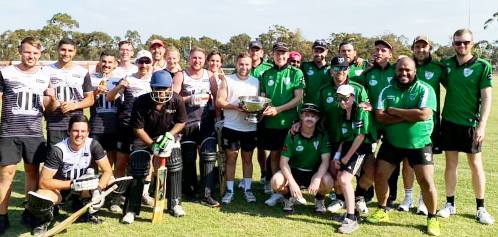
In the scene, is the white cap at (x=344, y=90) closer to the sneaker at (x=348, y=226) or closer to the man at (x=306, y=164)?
the man at (x=306, y=164)

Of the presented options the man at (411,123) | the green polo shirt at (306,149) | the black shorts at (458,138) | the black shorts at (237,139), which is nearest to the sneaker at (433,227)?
the man at (411,123)

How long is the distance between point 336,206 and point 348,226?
2.33ft

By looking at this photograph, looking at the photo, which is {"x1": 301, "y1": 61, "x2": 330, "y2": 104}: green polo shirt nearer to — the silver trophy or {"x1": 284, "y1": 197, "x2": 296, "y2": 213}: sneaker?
the silver trophy

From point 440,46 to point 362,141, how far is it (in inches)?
3288

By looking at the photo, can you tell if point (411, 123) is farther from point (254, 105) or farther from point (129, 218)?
point (129, 218)

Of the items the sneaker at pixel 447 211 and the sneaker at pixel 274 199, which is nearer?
the sneaker at pixel 447 211

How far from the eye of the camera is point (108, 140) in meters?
5.76

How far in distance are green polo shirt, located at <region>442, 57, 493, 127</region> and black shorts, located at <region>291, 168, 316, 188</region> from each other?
170 cm

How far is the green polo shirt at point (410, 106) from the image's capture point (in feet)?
15.3

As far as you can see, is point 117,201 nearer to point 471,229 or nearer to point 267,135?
point 267,135

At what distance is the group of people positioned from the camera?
185 inches

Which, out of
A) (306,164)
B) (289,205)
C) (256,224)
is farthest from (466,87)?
(256,224)

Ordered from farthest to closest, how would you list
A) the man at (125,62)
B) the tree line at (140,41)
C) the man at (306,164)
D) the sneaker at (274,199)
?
1. the tree line at (140,41)
2. the man at (125,62)
3. the sneaker at (274,199)
4. the man at (306,164)

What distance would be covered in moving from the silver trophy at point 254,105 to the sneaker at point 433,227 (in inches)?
85.5
